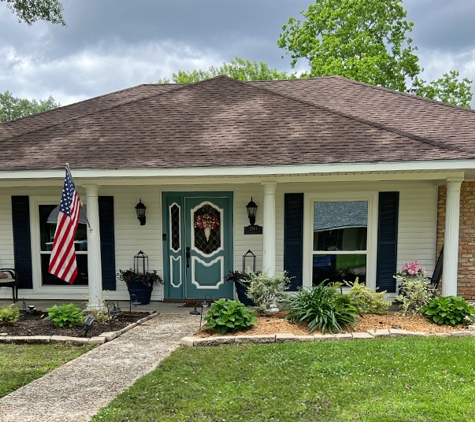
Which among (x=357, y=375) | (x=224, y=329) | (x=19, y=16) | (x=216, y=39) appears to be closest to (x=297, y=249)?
(x=224, y=329)

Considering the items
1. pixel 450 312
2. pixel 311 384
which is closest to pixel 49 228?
pixel 311 384

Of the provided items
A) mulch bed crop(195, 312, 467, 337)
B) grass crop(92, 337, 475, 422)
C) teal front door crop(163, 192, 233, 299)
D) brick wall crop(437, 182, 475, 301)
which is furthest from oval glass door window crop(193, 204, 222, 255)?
brick wall crop(437, 182, 475, 301)

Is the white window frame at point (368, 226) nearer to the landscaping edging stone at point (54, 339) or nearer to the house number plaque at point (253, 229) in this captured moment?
the house number plaque at point (253, 229)

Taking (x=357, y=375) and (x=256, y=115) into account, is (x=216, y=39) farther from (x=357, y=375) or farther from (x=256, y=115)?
(x=357, y=375)

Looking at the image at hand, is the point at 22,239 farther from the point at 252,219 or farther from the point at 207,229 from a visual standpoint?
the point at 252,219

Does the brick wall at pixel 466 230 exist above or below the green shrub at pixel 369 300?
above

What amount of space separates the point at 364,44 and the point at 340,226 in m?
16.6

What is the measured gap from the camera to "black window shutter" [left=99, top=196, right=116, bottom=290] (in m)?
6.95

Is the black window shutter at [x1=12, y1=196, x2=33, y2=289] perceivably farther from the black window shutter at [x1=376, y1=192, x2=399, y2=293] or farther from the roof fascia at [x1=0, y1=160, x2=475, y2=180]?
the black window shutter at [x1=376, y1=192, x2=399, y2=293]

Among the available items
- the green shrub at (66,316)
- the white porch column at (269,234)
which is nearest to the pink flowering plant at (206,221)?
the white porch column at (269,234)

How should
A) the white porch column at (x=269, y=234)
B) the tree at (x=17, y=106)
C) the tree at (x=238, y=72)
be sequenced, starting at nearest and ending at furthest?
1. the white porch column at (x=269, y=234)
2. the tree at (x=238, y=72)
3. the tree at (x=17, y=106)

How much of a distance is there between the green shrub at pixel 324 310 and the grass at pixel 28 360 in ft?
8.90

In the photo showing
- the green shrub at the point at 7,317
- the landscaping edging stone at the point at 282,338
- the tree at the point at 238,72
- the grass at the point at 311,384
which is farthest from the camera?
the tree at the point at 238,72

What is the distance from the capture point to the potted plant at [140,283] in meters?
6.71
